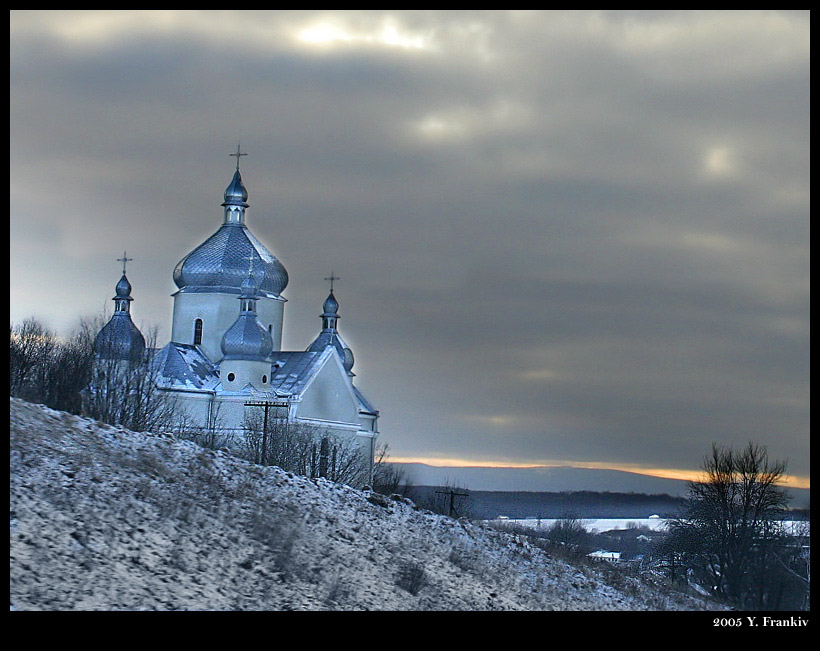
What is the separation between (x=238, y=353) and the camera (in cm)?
4916

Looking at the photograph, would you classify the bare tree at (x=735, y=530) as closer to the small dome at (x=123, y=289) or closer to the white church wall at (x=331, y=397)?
the white church wall at (x=331, y=397)

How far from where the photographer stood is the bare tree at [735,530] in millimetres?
28172

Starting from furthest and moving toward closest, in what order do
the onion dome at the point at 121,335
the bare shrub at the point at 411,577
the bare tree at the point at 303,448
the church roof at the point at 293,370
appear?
the church roof at the point at 293,370 → the onion dome at the point at 121,335 → the bare tree at the point at 303,448 → the bare shrub at the point at 411,577

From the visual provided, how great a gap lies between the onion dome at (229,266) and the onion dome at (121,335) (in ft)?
8.95

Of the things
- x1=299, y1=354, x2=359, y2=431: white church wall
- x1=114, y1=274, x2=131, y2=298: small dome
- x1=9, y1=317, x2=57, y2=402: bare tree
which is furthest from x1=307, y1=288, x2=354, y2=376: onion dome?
x1=9, y1=317, x2=57, y2=402: bare tree

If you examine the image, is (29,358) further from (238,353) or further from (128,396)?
(238,353)

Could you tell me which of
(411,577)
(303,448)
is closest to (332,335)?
(303,448)

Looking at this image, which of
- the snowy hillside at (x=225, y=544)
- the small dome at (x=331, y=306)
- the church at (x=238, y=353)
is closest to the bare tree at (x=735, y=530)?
the snowy hillside at (x=225, y=544)

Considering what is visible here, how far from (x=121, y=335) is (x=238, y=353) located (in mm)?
5037

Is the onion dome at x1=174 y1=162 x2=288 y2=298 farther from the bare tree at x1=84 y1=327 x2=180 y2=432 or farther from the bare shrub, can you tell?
the bare shrub

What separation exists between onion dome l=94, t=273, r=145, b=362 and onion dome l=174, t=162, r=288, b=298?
8.95 ft
